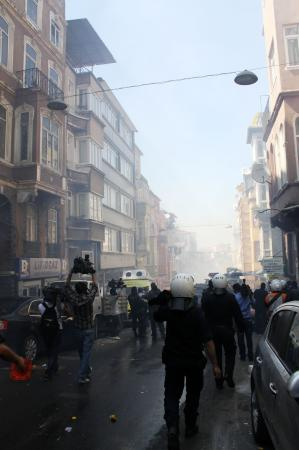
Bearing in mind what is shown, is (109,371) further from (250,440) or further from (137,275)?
(137,275)

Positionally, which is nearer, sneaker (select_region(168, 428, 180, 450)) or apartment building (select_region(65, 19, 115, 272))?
sneaker (select_region(168, 428, 180, 450))

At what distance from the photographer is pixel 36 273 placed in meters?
18.6

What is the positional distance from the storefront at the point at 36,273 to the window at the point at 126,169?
1869 centimetres

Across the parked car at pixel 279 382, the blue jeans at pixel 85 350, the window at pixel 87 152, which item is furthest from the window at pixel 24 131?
the parked car at pixel 279 382

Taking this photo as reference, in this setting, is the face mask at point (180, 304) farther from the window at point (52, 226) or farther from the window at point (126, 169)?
the window at point (126, 169)

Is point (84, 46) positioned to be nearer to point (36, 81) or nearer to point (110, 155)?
point (110, 155)

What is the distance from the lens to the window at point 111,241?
32.3m

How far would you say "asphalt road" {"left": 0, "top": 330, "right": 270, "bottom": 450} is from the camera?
14.4 feet

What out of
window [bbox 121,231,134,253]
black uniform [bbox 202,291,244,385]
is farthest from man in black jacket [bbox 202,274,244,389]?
window [bbox 121,231,134,253]

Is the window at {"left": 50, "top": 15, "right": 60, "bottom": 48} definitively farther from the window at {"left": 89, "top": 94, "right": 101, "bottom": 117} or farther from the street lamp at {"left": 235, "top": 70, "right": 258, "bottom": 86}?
the street lamp at {"left": 235, "top": 70, "right": 258, "bottom": 86}

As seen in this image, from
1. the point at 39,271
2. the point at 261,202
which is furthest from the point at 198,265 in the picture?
the point at 39,271

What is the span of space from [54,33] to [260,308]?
63.8 feet

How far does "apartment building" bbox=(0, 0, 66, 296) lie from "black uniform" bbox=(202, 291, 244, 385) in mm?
12718

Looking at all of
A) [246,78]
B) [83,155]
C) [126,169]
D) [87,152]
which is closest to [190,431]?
[246,78]
